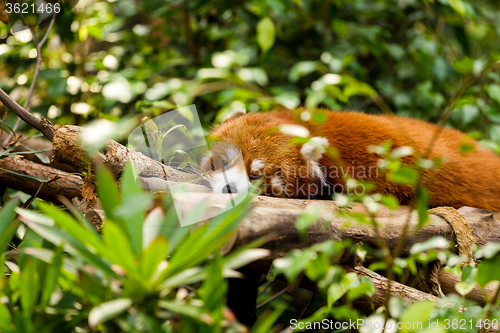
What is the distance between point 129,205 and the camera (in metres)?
0.61

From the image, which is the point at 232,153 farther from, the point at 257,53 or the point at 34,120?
the point at 257,53

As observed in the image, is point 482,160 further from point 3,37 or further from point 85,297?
point 3,37

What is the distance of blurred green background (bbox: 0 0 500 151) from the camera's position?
7.66ft

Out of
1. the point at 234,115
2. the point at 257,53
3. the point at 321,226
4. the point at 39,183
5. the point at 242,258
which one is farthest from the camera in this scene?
the point at 257,53

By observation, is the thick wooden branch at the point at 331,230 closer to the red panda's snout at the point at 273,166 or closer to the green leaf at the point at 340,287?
the green leaf at the point at 340,287

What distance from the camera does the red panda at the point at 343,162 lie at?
1563 mm

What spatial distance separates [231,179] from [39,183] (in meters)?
0.71

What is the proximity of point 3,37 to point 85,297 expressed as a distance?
2351 mm

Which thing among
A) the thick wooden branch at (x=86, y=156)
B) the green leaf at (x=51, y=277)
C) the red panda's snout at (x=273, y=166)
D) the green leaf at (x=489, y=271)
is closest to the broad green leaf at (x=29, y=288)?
the green leaf at (x=51, y=277)

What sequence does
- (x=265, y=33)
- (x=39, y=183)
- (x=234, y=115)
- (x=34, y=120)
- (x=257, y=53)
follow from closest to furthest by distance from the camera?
1. (x=34, y=120)
2. (x=39, y=183)
3. (x=234, y=115)
4. (x=265, y=33)
5. (x=257, y=53)

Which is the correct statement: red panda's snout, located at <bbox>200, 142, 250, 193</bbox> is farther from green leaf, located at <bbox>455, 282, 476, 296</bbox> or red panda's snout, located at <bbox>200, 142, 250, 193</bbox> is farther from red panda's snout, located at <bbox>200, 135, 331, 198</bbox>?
green leaf, located at <bbox>455, 282, 476, 296</bbox>

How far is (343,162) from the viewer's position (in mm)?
1552

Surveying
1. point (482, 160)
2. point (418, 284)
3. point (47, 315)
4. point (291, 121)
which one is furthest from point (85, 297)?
point (482, 160)

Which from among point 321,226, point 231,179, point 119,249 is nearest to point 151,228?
point 119,249
